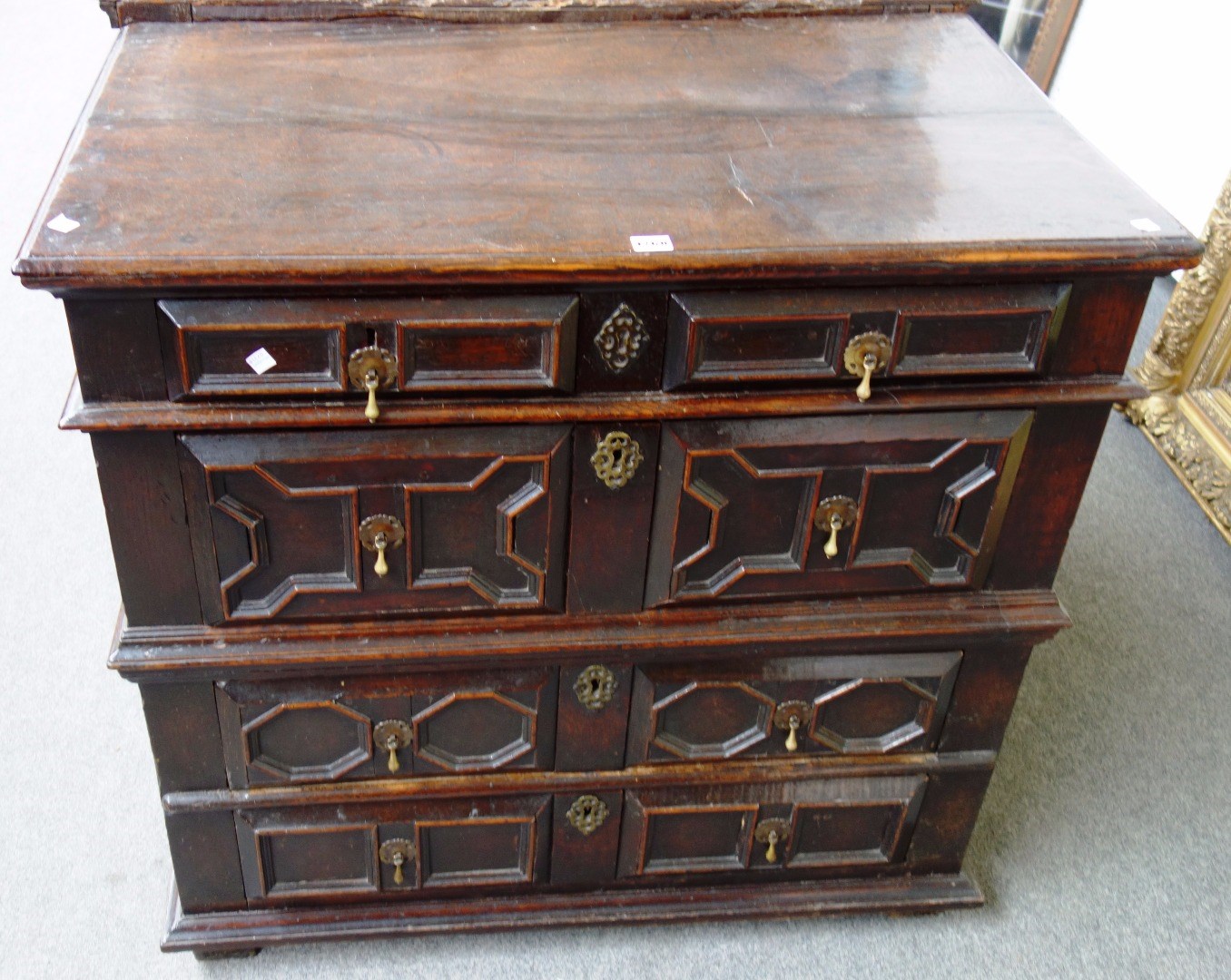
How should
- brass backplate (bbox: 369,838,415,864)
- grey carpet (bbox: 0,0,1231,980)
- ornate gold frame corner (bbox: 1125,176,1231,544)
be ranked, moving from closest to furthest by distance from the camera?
brass backplate (bbox: 369,838,415,864) < grey carpet (bbox: 0,0,1231,980) < ornate gold frame corner (bbox: 1125,176,1231,544)

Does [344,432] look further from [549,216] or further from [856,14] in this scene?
[856,14]

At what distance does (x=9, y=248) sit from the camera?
9.07 feet

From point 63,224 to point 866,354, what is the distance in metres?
0.69

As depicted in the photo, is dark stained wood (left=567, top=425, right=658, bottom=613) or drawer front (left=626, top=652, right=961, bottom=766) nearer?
dark stained wood (left=567, top=425, right=658, bottom=613)

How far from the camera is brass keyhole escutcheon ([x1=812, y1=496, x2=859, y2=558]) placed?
1.35 meters

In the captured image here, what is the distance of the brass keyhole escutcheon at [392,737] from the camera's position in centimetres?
146

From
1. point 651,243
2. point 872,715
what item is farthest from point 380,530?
point 872,715

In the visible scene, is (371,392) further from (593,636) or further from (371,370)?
(593,636)

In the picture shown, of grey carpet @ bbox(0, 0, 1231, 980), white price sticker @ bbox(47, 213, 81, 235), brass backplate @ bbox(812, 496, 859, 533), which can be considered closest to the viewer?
white price sticker @ bbox(47, 213, 81, 235)

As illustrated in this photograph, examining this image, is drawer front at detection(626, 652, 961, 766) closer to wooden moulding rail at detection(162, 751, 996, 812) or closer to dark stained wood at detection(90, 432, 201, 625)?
wooden moulding rail at detection(162, 751, 996, 812)

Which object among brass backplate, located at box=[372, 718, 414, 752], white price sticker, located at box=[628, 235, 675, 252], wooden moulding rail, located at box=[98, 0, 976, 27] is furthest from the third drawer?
wooden moulding rail, located at box=[98, 0, 976, 27]

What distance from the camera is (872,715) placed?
155cm

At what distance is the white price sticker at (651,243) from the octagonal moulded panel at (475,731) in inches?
20.7

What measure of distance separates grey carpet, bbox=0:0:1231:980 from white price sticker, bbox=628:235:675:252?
93 cm
